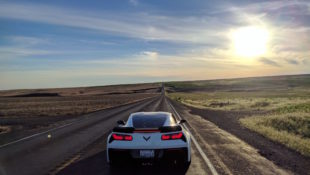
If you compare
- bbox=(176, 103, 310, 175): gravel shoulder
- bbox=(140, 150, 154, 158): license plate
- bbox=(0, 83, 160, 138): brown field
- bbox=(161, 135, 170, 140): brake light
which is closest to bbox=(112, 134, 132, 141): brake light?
bbox=(140, 150, 154, 158): license plate

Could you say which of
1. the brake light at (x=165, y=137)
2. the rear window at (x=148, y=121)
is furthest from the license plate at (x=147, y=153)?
the rear window at (x=148, y=121)

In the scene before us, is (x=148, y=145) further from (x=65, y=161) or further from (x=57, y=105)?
(x=57, y=105)

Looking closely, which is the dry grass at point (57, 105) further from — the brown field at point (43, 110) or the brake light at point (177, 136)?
the brake light at point (177, 136)

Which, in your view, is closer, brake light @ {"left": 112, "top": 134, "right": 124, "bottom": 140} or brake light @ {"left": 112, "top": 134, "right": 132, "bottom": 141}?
brake light @ {"left": 112, "top": 134, "right": 132, "bottom": 141}

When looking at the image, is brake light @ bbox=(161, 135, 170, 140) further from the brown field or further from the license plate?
the brown field

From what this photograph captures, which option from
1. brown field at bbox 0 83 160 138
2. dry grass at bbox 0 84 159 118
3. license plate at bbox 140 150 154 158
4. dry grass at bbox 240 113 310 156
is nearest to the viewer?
license plate at bbox 140 150 154 158

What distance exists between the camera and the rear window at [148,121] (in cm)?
751

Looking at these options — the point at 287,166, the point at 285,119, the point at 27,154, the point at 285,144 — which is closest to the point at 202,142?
the point at 285,144

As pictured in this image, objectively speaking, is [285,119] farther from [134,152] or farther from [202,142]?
[134,152]

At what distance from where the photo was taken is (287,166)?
7836mm

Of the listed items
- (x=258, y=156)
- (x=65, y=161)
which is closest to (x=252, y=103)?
(x=258, y=156)

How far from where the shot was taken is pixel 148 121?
781cm

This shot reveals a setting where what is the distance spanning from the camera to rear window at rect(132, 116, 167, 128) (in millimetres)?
7508

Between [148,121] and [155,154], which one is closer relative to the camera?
[155,154]
